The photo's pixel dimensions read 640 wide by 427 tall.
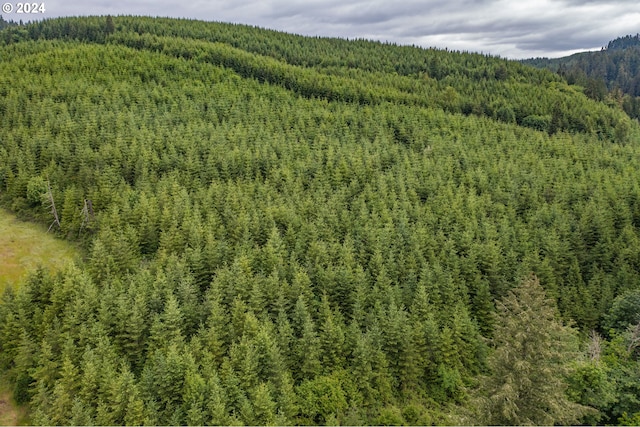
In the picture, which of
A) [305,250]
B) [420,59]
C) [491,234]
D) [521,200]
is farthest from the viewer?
[420,59]

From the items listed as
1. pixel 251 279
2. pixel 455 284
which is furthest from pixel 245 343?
pixel 455 284

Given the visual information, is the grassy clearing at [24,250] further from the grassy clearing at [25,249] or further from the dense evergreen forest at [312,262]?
the dense evergreen forest at [312,262]

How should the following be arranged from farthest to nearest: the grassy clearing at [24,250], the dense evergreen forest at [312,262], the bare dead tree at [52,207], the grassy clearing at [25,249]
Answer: the bare dead tree at [52,207]
the grassy clearing at [25,249]
the grassy clearing at [24,250]
the dense evergreen forest at [312,262]

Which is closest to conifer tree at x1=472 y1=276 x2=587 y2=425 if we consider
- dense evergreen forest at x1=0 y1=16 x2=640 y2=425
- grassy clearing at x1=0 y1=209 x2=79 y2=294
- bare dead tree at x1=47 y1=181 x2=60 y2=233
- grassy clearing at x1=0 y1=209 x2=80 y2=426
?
dense evergreen forest at x1=0 y1=16 x2=640 y2=425

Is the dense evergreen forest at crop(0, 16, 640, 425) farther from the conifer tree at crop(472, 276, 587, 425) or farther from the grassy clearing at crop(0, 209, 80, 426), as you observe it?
the grassy clearing at crop(0, 209, 80, 426)

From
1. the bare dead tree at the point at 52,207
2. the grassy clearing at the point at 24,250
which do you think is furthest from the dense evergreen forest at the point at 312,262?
the grassy clearing at the point at 24,250

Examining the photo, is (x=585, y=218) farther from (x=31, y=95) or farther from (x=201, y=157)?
(x=31, y=95)

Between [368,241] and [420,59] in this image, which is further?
[420,59]
